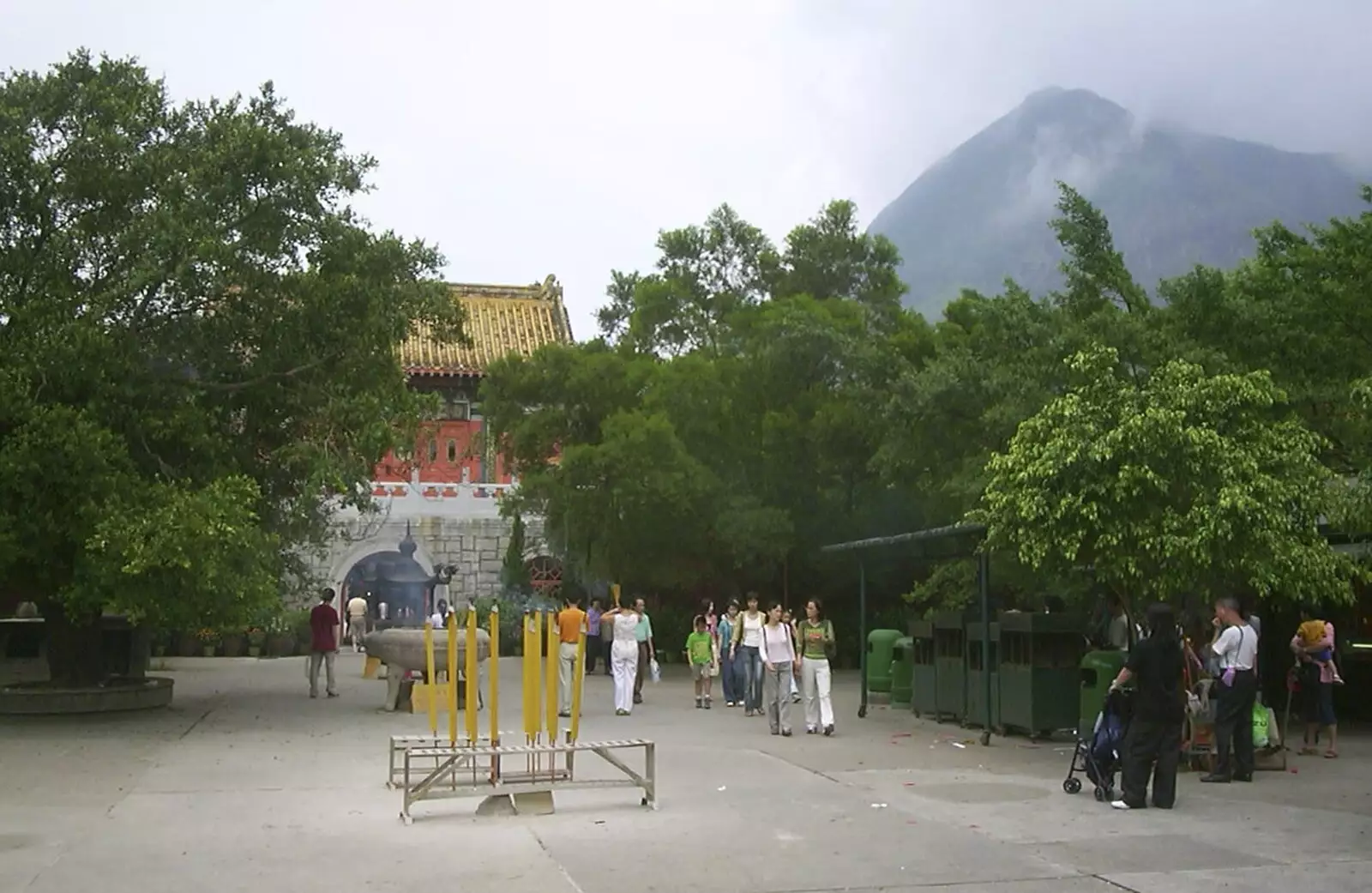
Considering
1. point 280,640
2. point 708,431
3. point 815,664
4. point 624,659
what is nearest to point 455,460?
point 280,640

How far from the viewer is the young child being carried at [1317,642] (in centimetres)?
1420

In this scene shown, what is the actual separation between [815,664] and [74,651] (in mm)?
10482

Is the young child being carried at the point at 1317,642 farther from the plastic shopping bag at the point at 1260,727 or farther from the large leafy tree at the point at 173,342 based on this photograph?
the large leafy tree at the point at 173,342

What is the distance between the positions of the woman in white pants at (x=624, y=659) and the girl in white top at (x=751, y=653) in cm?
152

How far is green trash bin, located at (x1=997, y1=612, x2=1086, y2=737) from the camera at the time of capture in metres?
14.9

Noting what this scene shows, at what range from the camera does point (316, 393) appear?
1919 cm

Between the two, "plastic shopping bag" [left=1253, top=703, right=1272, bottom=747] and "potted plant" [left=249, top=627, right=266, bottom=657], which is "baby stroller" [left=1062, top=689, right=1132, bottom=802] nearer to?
"plastic shopping bag" [left=1253, top=703, right=1272, bottom=747]

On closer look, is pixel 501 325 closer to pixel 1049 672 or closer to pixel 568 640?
pixel 568 640

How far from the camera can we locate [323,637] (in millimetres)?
21438

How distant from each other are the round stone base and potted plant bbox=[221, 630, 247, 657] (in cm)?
1531

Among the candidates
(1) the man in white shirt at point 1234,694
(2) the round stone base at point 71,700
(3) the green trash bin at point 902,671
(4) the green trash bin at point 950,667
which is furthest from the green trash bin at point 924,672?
(2) the round stone base at point 71,700

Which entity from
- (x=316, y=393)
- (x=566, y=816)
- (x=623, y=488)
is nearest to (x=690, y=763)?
(x=566, y=816)

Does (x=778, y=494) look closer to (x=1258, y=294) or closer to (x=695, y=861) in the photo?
(x=1258, y=294)

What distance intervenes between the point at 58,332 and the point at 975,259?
3426cm
